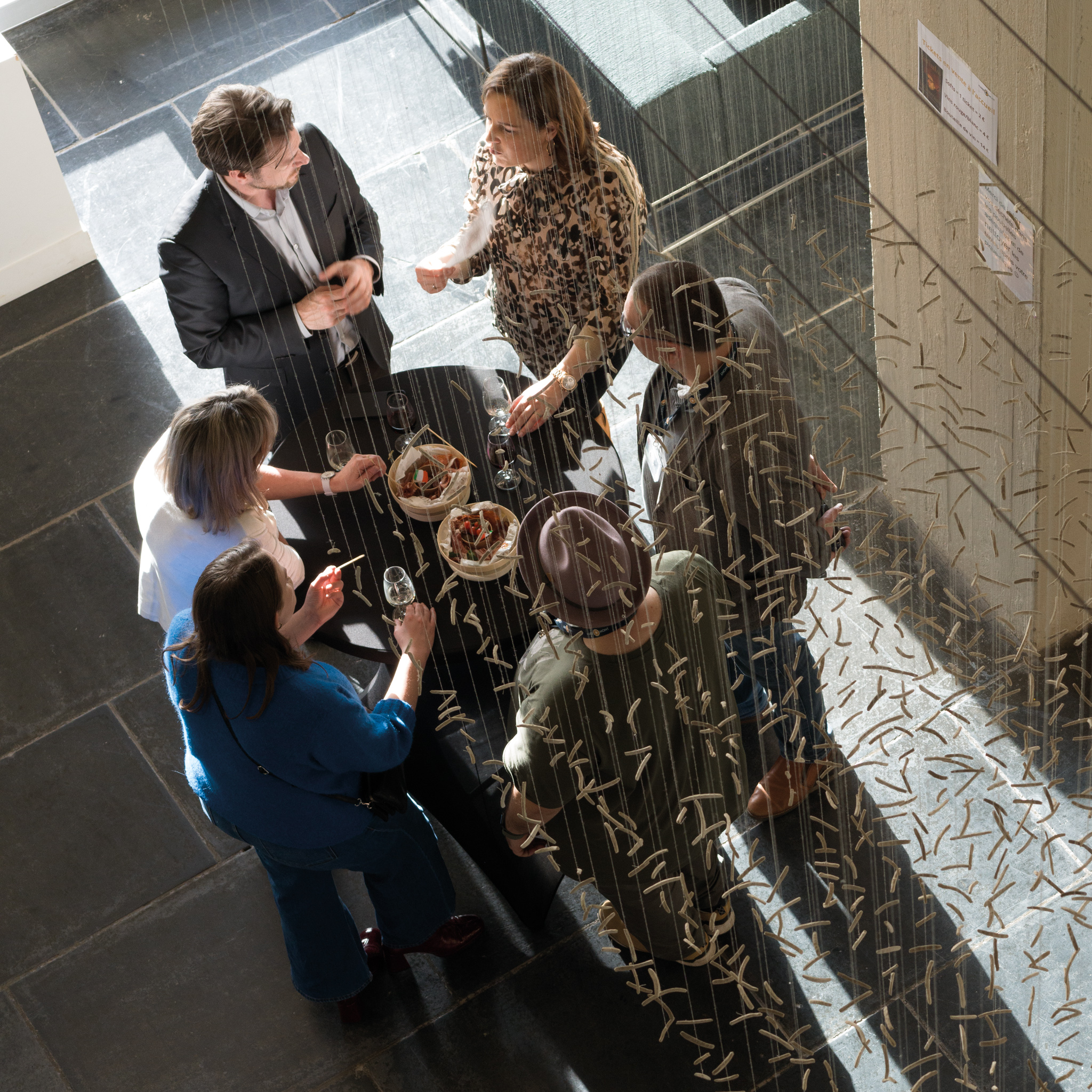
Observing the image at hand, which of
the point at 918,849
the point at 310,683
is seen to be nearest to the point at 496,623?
the point at 310,683

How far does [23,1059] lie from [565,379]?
238 cm

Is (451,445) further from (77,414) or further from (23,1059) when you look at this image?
(77,414)

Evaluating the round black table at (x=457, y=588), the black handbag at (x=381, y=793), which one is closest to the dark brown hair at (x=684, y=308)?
the round black table at (x=457, y=588)

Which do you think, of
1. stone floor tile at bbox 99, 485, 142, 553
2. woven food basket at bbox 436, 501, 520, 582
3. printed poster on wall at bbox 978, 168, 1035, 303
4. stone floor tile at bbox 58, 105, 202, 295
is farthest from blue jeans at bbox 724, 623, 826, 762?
stone floor tile at bbox 58, 105, 202, 295

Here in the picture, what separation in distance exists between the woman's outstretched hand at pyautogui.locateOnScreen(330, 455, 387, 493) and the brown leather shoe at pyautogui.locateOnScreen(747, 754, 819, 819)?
137 centimetres

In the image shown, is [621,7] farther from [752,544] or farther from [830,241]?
[752,544]

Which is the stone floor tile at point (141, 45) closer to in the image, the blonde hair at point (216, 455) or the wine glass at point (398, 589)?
the blonde hair at point (216, 455)

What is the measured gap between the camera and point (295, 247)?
373 cm

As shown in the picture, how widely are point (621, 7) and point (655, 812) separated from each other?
3.35 metres

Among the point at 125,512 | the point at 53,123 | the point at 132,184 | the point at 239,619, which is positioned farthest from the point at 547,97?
the point at 53,123

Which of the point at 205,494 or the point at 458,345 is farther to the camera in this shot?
the point at 458,345

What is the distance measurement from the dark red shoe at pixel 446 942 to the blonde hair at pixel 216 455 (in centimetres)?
125

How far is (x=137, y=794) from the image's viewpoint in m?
3.94

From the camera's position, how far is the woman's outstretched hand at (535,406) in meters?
3.34
